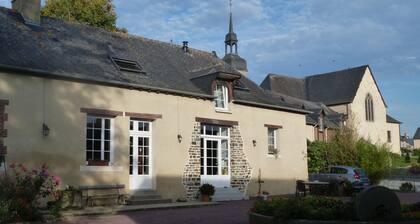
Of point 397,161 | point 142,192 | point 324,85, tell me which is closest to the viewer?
point 142,192

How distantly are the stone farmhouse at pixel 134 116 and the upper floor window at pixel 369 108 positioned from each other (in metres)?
30.6

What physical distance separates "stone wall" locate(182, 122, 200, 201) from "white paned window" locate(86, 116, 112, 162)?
11.0ft

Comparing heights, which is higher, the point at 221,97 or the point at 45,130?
the point at 221,97

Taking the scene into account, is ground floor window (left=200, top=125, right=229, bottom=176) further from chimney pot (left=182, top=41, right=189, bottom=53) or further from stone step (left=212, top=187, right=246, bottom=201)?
chimney pot (left=182, top=41, right=189, bottom=53)

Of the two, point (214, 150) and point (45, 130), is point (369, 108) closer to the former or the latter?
point (214, 150)

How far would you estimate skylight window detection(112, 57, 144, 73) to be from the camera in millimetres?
18109

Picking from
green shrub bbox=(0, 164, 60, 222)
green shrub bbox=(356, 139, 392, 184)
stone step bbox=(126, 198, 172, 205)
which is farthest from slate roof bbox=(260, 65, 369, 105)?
green shrub bbox=(0, 164, 60, 222)

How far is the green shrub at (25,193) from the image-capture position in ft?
37.5

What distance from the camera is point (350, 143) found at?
30.0 m

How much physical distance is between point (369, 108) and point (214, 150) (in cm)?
3650

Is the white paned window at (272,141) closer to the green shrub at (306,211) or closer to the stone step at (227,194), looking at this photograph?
the stone step at (227,194)

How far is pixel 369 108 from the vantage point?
52438 mm

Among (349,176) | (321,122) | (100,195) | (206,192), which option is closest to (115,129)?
(100,195)

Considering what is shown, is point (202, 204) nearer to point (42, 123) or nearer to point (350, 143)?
point (42, 123)
